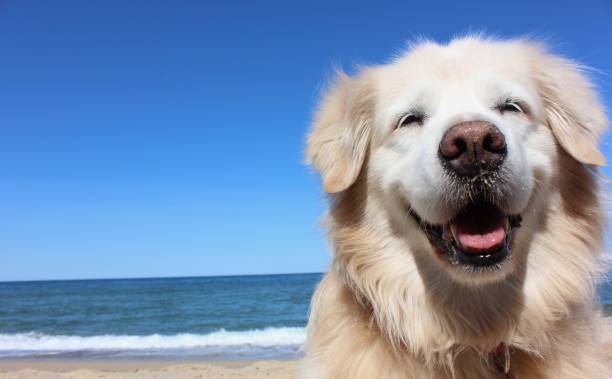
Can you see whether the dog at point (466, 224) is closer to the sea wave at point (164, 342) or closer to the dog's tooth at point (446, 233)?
the dog's tooth at point (446, 233)

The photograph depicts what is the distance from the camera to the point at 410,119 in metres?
2.93

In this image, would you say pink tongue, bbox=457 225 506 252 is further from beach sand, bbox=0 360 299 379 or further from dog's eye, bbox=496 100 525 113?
beach sand, bbox=0 360 299 379

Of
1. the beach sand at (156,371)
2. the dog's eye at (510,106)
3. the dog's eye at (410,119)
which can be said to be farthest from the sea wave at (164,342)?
the dog's eye at (510,106)

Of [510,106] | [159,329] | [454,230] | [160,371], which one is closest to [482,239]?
[454,230]

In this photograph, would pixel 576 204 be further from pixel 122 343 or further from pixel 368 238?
pixel 122 343

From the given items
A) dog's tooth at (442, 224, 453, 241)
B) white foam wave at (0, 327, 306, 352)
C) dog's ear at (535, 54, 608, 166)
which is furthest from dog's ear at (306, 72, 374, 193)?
white foam wave at (0, 327, 306, 352)

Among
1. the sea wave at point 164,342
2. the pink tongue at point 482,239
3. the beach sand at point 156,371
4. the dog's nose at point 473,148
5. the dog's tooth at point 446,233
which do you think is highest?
the dog's nose at point 473,148

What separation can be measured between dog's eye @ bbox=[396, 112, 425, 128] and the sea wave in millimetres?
10459

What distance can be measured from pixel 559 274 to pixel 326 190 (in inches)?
54.1

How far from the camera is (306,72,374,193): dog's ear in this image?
10.1 feet

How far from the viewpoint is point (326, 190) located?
3.03 meters

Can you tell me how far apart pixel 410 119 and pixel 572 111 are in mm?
952

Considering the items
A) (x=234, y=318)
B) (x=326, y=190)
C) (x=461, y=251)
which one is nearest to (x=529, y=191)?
(x=461, y=251)

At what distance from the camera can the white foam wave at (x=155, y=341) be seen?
1381 cm
